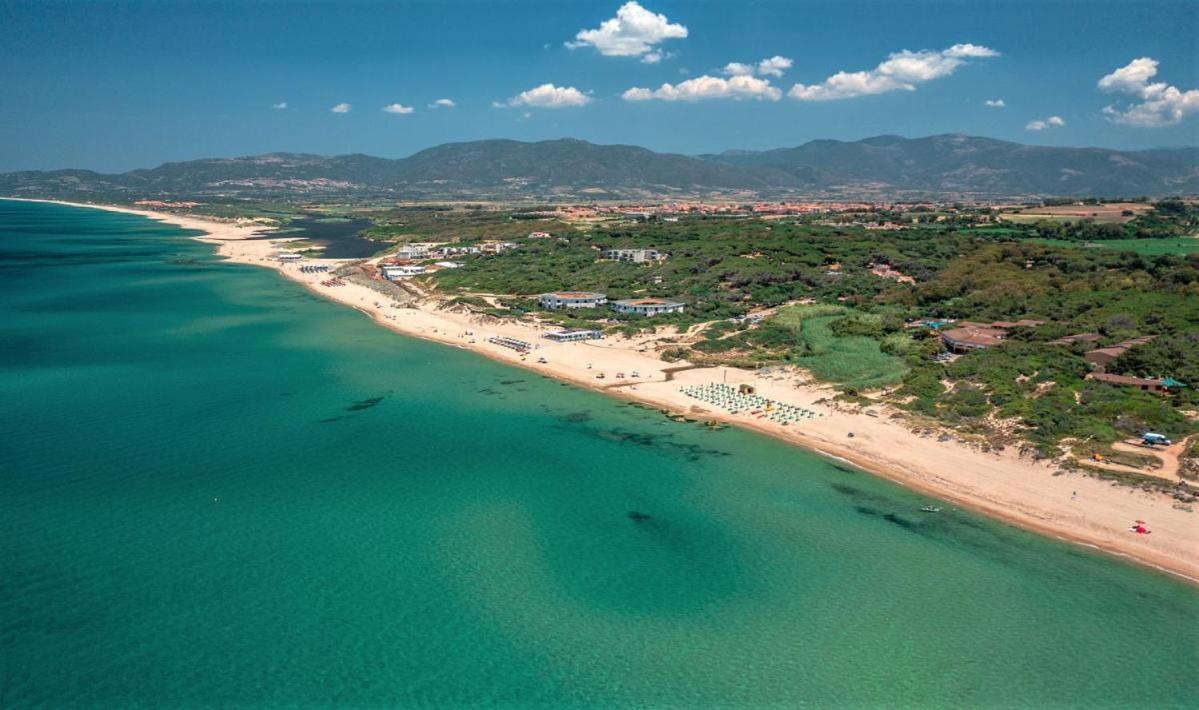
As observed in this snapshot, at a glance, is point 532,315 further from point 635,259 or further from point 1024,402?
point 1024,402

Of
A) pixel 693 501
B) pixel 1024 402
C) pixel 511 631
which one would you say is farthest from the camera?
pixel 1024 402

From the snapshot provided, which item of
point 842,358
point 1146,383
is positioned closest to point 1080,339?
point 1146,383

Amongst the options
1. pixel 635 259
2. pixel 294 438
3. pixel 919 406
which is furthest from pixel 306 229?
pixel 919 406

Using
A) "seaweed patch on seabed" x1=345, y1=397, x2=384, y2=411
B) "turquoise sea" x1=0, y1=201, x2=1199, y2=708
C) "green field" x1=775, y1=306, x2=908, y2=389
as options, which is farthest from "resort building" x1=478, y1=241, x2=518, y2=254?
"turquoise sea" x1=0, y1=201, x2=1199, y2=708

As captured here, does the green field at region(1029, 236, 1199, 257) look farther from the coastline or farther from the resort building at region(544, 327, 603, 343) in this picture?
the resort building at region(544, 327, 603, 343)

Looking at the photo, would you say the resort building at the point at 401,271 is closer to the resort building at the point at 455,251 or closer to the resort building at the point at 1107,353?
the resort building at the point at 455,251

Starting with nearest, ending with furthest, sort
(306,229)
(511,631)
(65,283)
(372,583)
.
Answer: (511,631) < (372,583) < (65,283) < (306,229)
